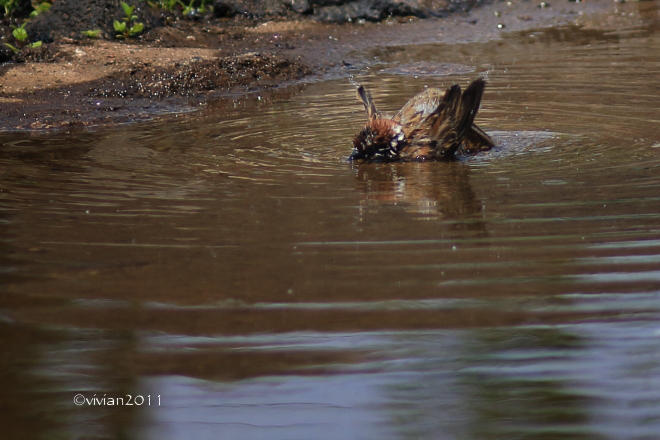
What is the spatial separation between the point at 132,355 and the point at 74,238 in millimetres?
1449

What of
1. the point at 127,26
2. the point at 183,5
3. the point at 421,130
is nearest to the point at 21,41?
the point at 127,26

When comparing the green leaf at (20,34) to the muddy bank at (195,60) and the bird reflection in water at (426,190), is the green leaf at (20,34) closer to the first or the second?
the muddy bank at (195,60)

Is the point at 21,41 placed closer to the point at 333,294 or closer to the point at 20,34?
the point at 20,34

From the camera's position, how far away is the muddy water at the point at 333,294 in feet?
8.03

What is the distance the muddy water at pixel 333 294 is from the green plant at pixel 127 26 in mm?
5945

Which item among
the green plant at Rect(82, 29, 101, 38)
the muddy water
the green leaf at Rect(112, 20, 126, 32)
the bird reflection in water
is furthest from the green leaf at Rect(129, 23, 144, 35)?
the bird reflection in water

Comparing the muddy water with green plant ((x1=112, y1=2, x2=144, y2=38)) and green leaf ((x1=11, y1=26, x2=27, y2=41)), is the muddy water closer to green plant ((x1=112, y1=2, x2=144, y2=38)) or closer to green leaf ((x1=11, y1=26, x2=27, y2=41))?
green leaf ((x1=11, y1=26, x2=27, y2=41))

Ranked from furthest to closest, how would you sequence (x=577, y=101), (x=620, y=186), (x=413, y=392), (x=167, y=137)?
(x=577, y=101)
(x=167, y=137)
(x=620, y=186)
(x=413, y=392)

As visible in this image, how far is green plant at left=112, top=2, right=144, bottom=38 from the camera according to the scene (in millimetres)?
11688

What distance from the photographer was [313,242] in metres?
3.85

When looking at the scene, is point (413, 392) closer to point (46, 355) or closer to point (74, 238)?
point (46, 355)

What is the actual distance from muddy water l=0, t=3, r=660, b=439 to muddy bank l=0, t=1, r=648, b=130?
2.87 meters

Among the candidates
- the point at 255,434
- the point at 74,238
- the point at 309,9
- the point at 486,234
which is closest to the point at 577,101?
the point at 486,234

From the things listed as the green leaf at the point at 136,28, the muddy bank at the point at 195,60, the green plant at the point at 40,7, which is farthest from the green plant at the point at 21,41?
the green leaf at the point at 136,28
